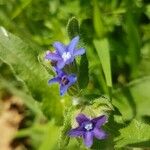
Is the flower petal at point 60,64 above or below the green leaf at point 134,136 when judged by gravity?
above

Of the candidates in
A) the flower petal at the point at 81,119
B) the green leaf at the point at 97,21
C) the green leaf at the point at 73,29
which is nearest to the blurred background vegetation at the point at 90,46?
the green leaf at the point at 97,21

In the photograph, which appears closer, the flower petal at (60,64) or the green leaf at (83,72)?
the flower petal at (60,64)

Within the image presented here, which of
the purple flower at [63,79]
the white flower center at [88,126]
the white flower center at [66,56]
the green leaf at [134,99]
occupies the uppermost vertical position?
the white flower center at [66,56]

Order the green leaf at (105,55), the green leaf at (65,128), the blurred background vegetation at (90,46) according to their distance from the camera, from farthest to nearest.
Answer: the blurred background vegetation at (90,46) → the green leaf at (105,55) → the green leaf at (65,128)

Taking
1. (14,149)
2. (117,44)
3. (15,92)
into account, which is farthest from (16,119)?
(117,44)

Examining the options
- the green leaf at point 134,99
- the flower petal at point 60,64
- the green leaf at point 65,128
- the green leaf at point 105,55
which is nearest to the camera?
the flower petal at point 60,64

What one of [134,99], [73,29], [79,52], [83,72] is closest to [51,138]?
[134,99]

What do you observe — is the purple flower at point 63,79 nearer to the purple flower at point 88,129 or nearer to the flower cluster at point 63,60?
the flower cluster at point 63,60
